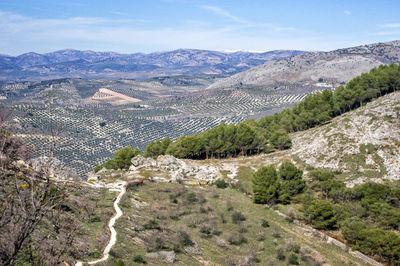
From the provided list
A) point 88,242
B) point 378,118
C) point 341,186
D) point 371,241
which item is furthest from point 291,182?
point 88,242

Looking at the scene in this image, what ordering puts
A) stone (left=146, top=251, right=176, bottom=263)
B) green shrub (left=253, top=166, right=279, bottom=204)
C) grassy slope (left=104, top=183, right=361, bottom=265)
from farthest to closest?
green shrub (left=253, top=166, right=279, bottom=204) → grassy slope (left=104, top=183, right=361, bottom=265) → stone (left=146, top=251, right=176, bottom=263)

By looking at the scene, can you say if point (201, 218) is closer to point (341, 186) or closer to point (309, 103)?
point (341, 186)

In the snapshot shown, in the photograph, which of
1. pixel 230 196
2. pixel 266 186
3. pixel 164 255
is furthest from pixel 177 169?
pixel 164 255

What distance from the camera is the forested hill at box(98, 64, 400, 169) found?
87312 mm

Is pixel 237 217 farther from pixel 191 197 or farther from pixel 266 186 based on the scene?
pixel 266 186

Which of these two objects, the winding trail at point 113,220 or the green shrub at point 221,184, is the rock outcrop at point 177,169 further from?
the winding trail at point 113,220

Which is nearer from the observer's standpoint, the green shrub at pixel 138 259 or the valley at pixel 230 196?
the valley at pixel 230 196

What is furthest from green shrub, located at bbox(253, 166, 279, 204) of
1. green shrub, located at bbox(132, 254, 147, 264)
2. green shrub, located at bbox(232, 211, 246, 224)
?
green shrub, located at bbox(132, 254, 147, 264)

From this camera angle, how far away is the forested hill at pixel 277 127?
286 feet

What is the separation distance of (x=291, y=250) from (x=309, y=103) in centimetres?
7826

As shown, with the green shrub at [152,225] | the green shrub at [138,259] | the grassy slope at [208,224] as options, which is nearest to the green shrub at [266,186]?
the grassy slope at [208,224]

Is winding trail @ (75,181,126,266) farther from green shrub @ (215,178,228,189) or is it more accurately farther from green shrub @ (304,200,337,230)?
green shrub @ (304,200,337,230)

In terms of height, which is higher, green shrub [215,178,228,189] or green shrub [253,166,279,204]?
green shrub [253,166,279,204]

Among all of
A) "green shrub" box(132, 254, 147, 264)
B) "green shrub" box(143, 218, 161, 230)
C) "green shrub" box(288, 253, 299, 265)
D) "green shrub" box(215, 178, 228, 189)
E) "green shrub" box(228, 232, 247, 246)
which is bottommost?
"green shrub" box(215, 178, 228, 189)
